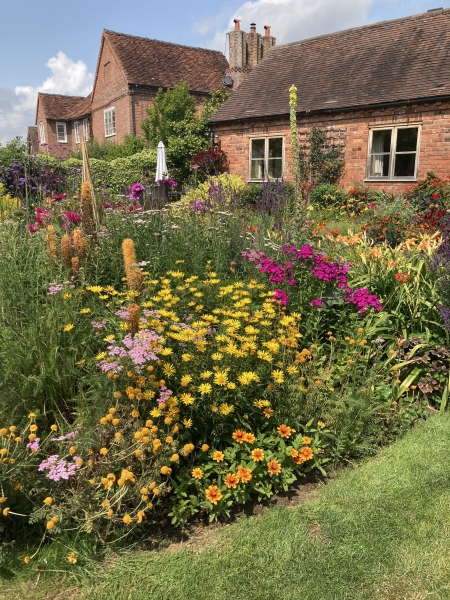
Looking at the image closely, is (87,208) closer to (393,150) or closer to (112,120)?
(393,150)

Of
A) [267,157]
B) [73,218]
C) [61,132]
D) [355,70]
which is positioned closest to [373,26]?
[355,70]

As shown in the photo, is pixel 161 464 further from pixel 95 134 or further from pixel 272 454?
pixel 95 134

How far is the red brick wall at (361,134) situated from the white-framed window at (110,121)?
11.8 meters

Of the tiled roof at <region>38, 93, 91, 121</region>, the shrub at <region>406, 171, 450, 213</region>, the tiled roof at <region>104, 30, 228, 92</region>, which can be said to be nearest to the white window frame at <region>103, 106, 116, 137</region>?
the tiled roof at <region>104, 30, 228, 92</region>

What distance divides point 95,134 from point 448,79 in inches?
914

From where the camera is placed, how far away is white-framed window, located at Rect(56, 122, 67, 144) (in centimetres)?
3450

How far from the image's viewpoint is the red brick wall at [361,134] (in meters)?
11.8

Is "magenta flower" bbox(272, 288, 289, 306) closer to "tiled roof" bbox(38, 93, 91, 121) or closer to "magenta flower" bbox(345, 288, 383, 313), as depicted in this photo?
"magenta flower" bbox(345, 288, 383, 313)

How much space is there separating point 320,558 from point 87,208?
346 centimetres

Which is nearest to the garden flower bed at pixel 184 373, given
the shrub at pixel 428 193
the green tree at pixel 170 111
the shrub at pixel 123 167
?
the shrub at pixel 428 193

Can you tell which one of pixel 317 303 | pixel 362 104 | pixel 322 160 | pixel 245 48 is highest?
pixel 245 48

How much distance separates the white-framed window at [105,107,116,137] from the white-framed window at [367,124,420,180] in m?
17.7

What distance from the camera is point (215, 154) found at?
16438 millimetres

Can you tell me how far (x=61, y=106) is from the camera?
34.9 metres
